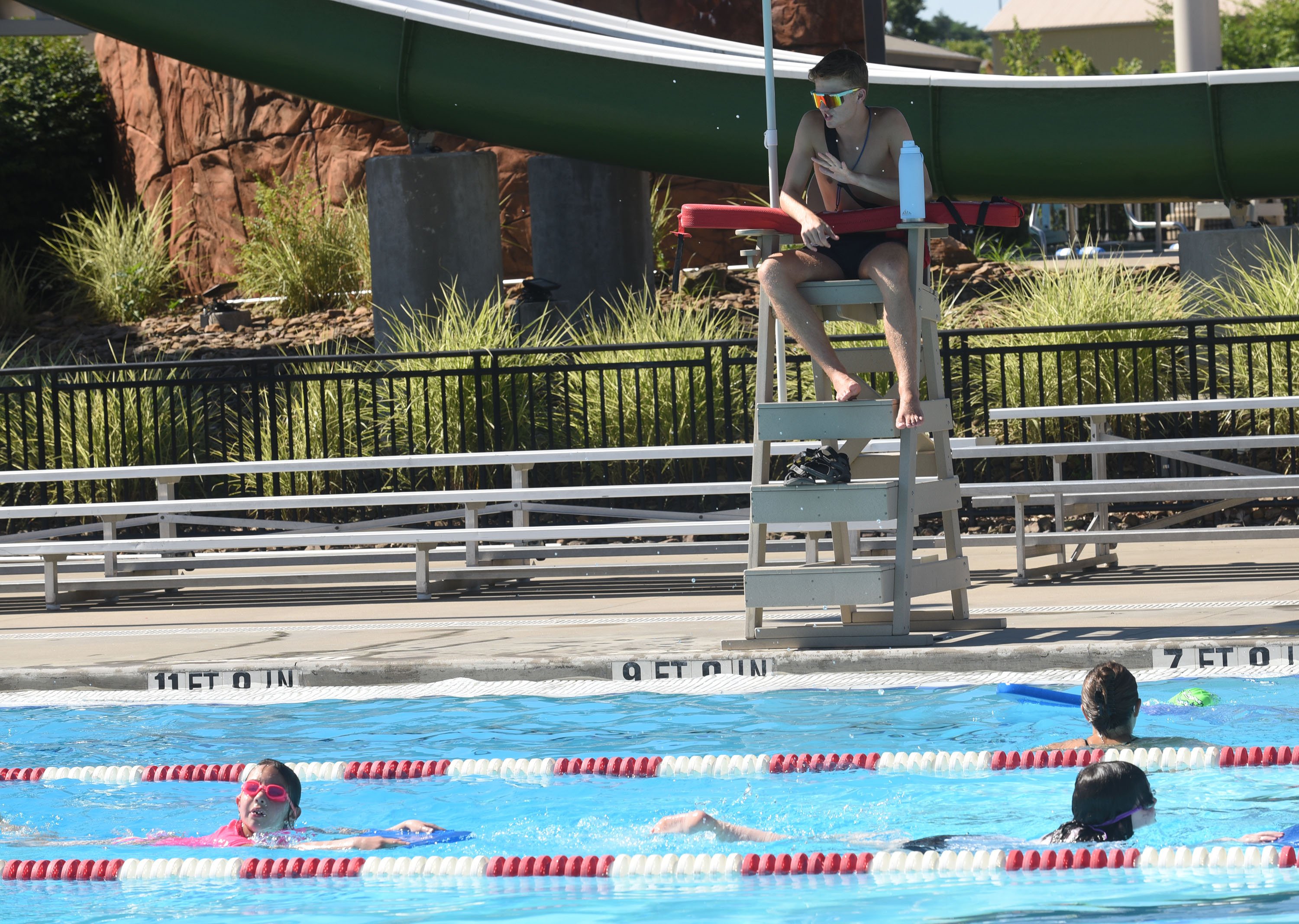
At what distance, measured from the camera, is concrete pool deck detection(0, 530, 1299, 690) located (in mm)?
8742

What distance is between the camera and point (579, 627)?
33.3 feet

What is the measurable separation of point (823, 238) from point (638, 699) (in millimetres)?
2491

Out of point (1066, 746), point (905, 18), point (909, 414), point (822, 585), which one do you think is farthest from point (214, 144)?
point (905, 18)

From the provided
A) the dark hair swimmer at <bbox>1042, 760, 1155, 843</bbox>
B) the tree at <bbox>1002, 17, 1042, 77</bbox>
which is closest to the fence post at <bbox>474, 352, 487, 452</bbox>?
the dark hair swimmer at <bbox>1042, 760, 1155, 843</bbox>

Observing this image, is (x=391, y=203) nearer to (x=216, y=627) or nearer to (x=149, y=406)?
(x=149, y=406)

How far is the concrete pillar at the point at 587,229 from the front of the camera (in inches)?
703

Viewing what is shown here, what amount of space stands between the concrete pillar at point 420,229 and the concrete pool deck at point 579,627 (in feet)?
14.1

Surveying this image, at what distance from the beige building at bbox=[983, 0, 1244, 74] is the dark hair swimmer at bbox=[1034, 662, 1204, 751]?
3093 inches

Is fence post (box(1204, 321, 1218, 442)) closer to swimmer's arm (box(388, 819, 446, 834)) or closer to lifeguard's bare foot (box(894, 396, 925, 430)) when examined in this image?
lifeguard's bare foot (box(894, 396, 925, 430))

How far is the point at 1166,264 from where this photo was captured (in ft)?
61.0

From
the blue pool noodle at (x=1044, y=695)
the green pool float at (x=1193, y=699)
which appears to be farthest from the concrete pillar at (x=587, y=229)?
the green pool float at (x=1193, y=699)

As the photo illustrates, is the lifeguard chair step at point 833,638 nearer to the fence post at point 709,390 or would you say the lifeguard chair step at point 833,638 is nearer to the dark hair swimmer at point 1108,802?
the dark hair swimmer at point 1108,802

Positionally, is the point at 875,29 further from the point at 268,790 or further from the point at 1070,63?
the point at 1070,63

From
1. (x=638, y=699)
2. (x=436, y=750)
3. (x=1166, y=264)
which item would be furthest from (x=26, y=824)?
(x=1166, y=264)
